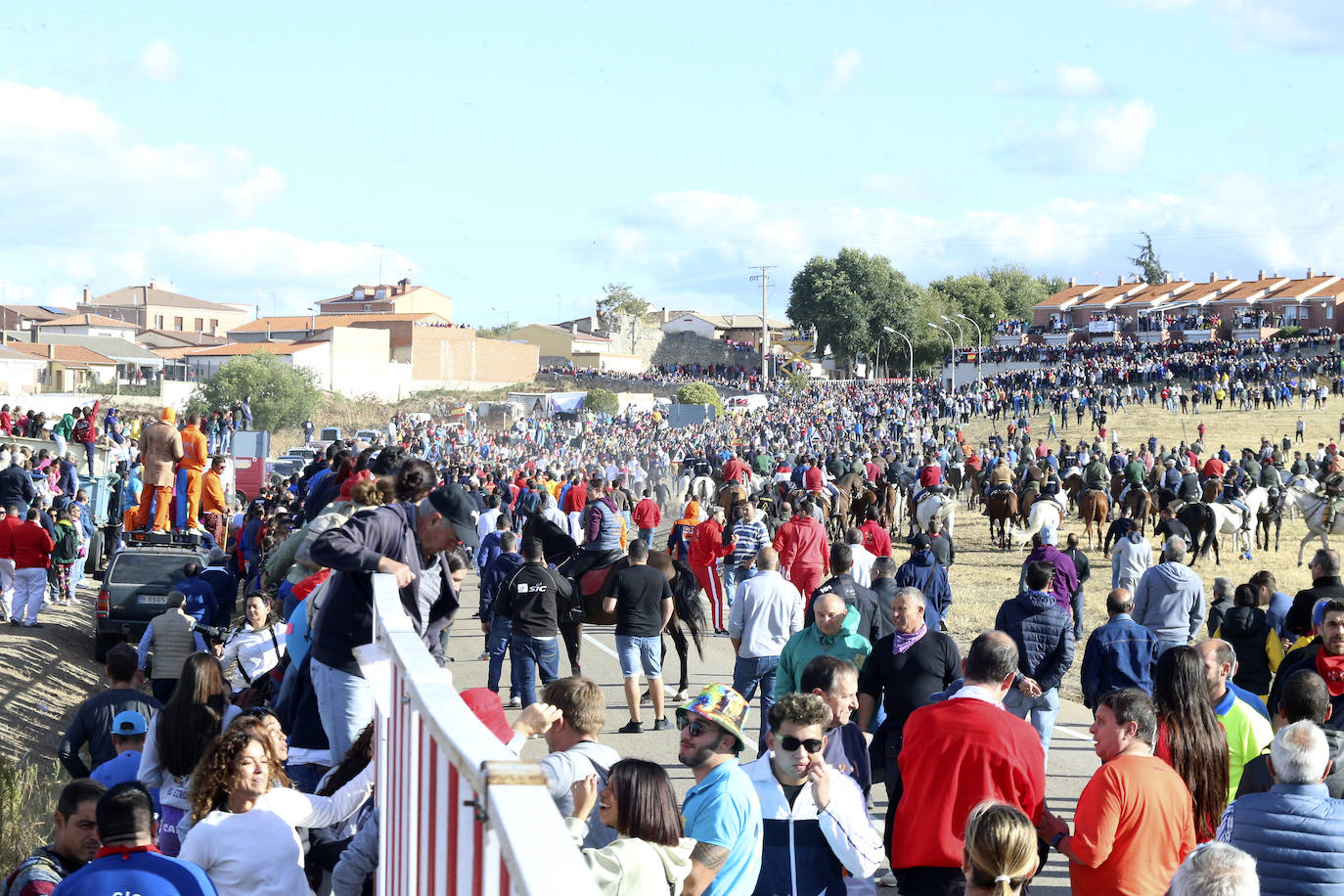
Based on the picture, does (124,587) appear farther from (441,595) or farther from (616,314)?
(616,314)

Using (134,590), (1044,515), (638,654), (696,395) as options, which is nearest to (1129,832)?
(638,654)

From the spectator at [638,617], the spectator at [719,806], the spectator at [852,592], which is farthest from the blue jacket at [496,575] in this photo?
the spectator at [719,806]

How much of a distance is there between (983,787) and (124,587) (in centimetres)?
1199

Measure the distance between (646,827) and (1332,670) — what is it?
14.5 ft

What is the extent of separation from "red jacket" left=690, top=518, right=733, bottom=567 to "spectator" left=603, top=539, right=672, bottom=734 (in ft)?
13.4

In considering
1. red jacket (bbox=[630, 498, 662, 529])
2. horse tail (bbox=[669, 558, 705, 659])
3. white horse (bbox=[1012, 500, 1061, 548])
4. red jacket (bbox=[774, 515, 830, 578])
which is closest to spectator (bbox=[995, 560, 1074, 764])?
red jacket (bbox=[774, 515, 830, 578])

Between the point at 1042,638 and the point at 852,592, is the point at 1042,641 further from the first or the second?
the point at 852,592

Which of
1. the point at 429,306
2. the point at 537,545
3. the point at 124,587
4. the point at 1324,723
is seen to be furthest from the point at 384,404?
the point at 1324,723

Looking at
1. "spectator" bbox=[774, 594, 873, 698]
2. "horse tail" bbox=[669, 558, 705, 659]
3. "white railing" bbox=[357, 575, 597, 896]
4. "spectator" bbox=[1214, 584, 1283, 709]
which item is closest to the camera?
"white railing" bbox=[357, 575, 597, 896]

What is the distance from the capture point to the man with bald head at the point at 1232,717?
19.8 feet

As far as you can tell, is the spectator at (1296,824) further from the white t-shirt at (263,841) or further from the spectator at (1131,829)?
the white t-shirt at (263,841)

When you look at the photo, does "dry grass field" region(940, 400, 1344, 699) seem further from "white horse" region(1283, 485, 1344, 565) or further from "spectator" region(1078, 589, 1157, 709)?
"spectator" region(1078, 589, 1157, 709)

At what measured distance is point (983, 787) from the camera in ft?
15.4

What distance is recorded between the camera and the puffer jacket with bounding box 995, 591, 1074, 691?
820 centimetres
